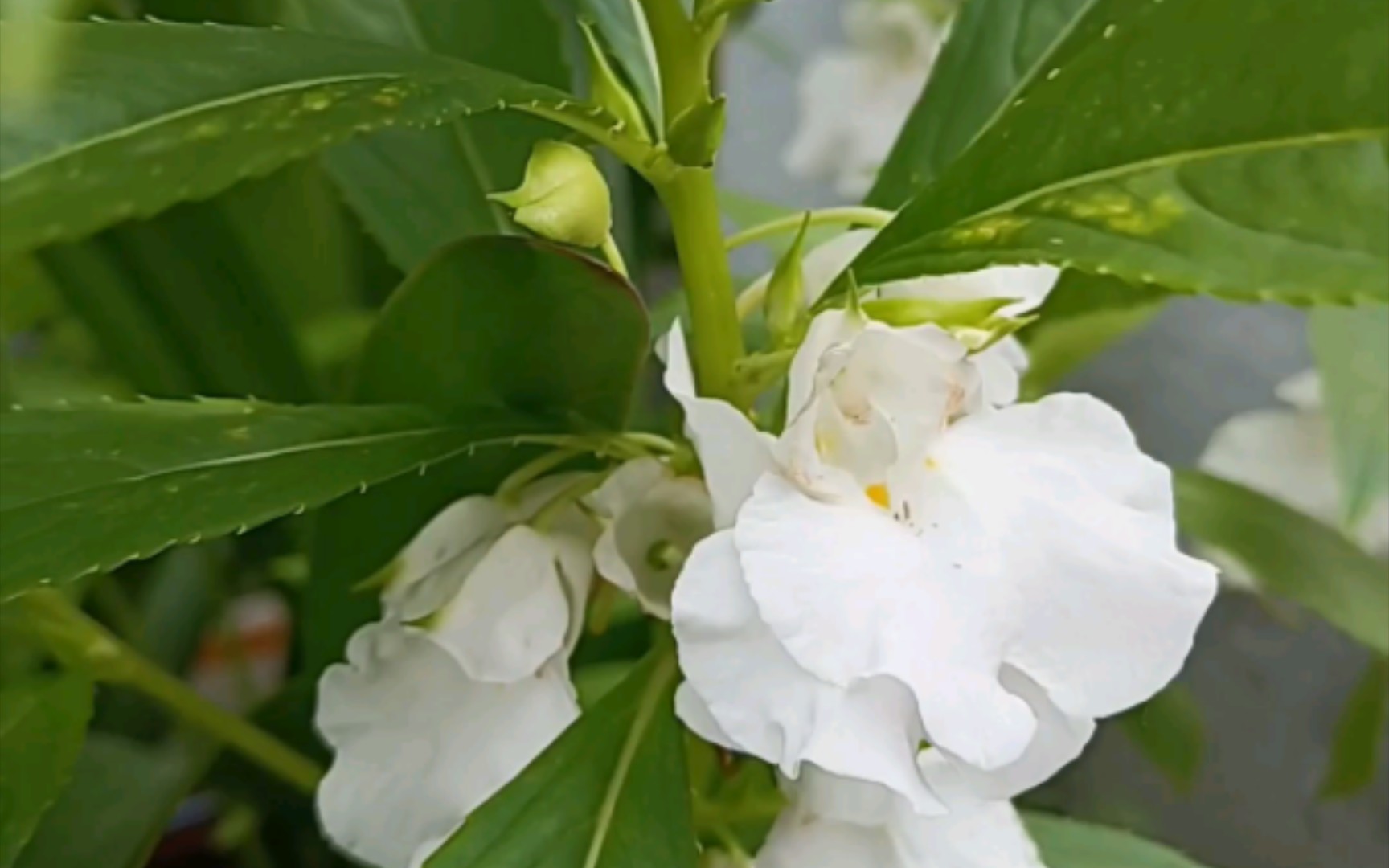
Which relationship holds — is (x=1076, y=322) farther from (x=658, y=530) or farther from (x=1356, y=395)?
(x=658, y=530)

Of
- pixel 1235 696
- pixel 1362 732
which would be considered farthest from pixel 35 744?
pixel 1235 696

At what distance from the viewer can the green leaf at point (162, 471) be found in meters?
0.32

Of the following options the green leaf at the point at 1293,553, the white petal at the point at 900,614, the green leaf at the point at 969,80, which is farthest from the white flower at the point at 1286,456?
the white petal at the point at 900,614

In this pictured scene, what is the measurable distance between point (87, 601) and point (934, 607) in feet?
1.87

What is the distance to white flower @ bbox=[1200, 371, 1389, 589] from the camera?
22.6 inches

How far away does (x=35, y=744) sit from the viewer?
40 centimetres

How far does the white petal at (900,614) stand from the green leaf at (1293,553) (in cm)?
22

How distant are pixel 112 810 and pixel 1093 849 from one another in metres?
0.29

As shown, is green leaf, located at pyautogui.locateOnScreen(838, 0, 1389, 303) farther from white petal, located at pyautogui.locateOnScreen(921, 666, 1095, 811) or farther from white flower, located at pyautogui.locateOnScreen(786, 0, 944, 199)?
white flower, located at pyautogui.locateOnScreen(786, 0, 944, 199)

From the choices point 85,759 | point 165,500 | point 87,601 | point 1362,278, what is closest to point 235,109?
point 165,500

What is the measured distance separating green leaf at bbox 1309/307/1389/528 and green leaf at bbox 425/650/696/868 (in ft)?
0.63

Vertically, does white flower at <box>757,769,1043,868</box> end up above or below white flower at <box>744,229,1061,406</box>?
below

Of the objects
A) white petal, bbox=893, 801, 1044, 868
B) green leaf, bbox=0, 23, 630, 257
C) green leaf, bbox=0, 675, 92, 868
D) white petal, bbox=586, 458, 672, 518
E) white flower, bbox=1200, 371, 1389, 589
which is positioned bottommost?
white flower, bbox=1200, 371, 1389, 589

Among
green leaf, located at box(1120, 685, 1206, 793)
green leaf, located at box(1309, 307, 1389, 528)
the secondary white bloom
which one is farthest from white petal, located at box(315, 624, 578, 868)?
green leaf, located at box(1120, 685, 1206, 793)
